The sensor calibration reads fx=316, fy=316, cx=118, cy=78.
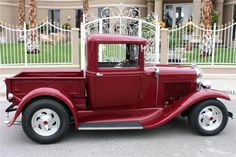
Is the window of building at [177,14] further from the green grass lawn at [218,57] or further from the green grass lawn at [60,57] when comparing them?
the green grass lawn at [60,57]

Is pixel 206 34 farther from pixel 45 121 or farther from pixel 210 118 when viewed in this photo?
pixel 45 121

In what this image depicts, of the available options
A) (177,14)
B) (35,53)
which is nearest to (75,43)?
(35,53)

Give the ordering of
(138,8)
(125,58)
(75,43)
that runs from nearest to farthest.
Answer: (125,58), (75,43), (138,8)

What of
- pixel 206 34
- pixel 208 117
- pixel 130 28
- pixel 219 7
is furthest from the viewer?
pixel 219 7

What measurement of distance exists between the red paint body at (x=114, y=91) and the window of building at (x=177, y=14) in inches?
740

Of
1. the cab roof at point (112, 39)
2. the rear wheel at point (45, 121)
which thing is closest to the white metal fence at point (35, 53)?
the cab roof at point (112, 39)

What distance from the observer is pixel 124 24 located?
1126cm

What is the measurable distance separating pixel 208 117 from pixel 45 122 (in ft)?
9.07

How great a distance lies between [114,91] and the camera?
212 inches

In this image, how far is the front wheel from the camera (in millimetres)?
5422

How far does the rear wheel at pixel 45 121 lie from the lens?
16.6 feet

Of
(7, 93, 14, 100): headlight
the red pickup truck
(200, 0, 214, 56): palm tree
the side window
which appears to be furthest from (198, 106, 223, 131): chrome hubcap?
(200, 0, 214, 56): palm tree

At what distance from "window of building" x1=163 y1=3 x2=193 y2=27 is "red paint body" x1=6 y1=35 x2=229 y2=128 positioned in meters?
18.8

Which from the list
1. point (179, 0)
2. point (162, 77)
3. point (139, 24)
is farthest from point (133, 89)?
point (179, 0)
